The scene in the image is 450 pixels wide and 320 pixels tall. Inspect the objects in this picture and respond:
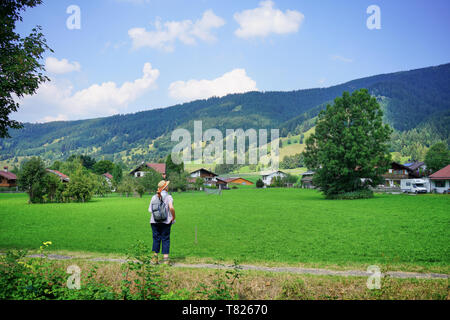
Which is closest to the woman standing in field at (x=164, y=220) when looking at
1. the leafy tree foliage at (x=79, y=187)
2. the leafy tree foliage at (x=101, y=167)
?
the leafy tree foliage at (x=79, y=187)

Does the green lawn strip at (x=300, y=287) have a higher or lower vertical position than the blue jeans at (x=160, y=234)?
lower

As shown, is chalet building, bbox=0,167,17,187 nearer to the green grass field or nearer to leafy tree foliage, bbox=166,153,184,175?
leafy tree foliage, bbox=166,153,184,175

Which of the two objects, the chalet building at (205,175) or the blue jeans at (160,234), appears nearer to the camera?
the blue jeans at (160,234)

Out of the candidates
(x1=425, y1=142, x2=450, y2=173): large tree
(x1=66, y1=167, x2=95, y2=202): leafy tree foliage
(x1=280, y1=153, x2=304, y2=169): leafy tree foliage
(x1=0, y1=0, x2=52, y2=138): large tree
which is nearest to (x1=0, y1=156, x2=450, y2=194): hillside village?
(x1=425, y1=142, x2=450, y2=173): large tree

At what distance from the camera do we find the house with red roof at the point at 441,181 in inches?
2431

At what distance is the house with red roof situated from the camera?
61.8 m

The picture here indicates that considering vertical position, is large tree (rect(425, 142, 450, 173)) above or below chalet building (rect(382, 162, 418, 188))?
above

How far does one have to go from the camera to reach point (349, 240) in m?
14.9

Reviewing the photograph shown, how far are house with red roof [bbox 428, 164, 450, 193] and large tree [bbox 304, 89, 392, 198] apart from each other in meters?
22.0

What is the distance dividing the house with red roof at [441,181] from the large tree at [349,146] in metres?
22.0

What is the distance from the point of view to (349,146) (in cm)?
4684

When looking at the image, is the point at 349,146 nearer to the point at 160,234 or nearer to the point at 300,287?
the point at 160,234

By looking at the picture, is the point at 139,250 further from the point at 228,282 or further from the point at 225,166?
the point at 225,166

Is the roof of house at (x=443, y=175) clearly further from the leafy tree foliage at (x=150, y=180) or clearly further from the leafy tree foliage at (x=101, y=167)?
the leafy tree foliage at (x=101, y=167)
